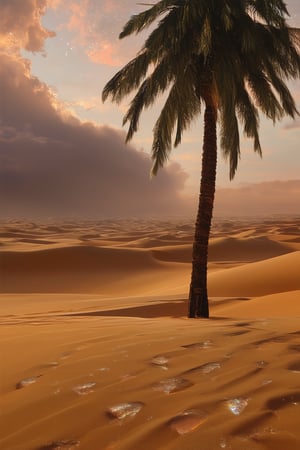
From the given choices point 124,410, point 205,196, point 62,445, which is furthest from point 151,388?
point 205,196

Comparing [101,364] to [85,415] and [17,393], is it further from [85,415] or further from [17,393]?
[85,415]

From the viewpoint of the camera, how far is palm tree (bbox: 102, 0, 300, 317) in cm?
788

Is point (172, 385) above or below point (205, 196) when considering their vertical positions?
below

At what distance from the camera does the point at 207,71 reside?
8.20 meters

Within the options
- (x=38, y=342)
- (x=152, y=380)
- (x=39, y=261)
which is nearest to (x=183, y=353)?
(x=152, y=380)

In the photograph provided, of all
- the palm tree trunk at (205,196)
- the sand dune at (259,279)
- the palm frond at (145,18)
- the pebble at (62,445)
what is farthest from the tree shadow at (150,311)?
the pebble at (62,445)

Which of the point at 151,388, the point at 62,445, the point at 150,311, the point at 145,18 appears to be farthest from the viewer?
the point at 150,311

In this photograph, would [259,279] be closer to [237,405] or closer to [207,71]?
[207,71]

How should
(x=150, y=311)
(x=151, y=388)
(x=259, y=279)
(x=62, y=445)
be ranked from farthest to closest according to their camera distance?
(x=259, y=279)
(x=150, y=311)
(x=151, y=388)
(x=62, y=445)

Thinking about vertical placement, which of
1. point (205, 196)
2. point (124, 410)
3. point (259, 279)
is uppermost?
point (205, 196)

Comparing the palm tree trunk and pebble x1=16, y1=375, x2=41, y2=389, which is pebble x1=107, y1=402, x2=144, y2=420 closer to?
pebble x1=16, y1=375, x2=41, y2=389

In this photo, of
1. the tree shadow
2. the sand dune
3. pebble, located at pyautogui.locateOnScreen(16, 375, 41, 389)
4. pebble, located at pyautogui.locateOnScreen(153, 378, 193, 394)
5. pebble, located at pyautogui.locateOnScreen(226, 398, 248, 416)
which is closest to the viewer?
pebble, located at pyautogui.locateOnScreen(226, 398, 248, 416)

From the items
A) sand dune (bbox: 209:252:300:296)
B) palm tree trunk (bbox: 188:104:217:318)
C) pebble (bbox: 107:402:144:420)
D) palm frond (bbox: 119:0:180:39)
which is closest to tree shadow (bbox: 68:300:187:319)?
palm tree trunk (bbox: 188:104:217:318)

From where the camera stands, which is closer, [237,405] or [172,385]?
[237,405]
